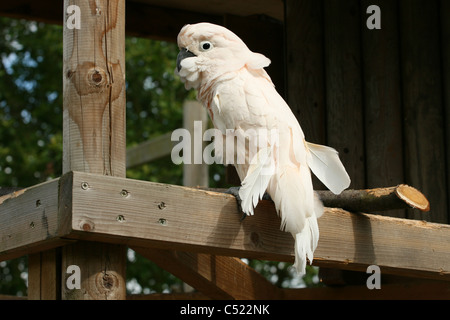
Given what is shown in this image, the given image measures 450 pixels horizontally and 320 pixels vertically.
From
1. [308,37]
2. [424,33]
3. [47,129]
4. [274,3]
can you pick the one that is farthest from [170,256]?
[47,129]

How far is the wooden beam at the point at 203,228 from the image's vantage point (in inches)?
105

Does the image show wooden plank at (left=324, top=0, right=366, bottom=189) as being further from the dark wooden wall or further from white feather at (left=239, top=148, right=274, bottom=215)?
white feather at (left=239, top=148, right=274, bottom=215)

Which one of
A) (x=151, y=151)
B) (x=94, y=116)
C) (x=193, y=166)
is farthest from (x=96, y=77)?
(x=151, y=151)

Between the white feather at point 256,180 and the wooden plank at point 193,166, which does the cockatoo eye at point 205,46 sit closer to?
the white feather at point 256,180

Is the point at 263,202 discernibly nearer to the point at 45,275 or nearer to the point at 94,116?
the point at 94,116

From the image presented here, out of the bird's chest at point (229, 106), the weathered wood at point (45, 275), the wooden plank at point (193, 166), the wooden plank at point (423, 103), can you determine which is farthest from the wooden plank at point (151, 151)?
the weathered wood at point (45, 275)

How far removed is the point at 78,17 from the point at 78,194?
759 millimetres

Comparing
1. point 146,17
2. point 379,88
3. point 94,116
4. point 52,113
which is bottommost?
point 94,116

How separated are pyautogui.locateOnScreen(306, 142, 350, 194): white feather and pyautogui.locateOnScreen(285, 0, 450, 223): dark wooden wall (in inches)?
Answer: 51.3

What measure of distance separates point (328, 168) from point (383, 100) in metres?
1.54

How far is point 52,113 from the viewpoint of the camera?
1173 cm

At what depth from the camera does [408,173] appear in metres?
4.68

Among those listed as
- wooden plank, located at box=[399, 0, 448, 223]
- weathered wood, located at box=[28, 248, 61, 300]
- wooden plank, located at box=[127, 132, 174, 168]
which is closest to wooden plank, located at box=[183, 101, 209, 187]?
wooden plank, located at box=[127, 132, 174, 168]
